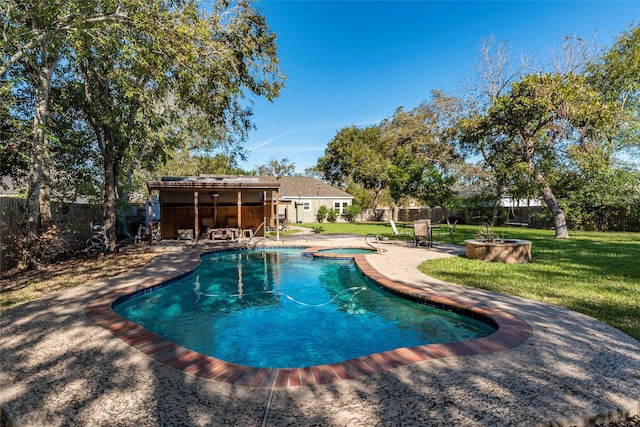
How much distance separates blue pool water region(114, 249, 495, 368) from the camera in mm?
4285

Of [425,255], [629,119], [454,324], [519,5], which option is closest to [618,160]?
[629,119]

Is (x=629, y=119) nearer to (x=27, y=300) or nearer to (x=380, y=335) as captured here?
(x=380, y=335)

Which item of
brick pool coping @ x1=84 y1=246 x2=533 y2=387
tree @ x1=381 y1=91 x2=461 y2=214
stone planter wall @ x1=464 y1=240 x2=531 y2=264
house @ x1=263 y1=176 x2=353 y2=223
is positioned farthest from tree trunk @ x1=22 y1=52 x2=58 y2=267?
house @ x1=263 y1=176 x2=353 y2=223

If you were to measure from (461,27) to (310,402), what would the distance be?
18309mm

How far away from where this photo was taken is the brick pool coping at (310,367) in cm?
Result: 276

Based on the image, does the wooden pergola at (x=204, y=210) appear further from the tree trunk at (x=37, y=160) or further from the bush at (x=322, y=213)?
the bush at (x=322, y=213)

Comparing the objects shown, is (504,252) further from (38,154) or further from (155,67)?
(38,154)

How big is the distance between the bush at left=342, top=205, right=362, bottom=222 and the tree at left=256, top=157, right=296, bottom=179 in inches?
1221

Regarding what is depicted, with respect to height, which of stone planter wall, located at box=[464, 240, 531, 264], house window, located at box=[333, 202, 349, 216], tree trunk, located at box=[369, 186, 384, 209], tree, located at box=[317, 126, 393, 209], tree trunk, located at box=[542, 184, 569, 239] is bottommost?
stone planter wall, located at box=[464, 240, 531, 264]

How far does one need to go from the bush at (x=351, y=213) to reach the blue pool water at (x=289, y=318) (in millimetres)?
25515

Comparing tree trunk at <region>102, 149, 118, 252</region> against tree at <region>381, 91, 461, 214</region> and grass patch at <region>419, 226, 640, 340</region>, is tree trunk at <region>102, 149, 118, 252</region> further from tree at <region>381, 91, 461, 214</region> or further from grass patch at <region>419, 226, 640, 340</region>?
tree at <region>381, 91, 461, 214</region>

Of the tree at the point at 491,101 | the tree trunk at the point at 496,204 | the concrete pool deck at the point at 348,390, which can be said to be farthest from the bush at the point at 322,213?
the concrete pool deck at the point at 348,390

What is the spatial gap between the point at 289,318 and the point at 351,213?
28.9 metres

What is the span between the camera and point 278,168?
208 feet
